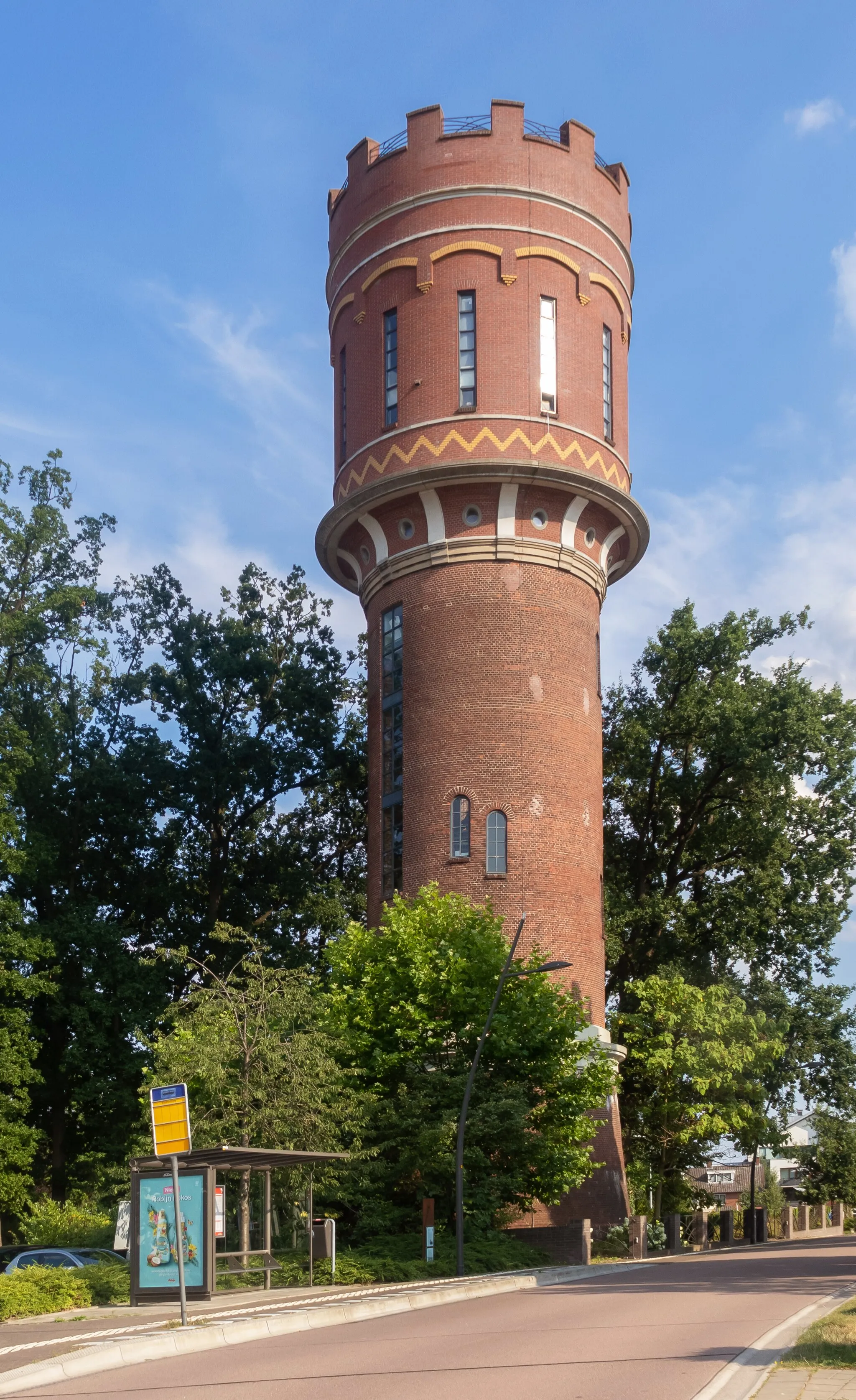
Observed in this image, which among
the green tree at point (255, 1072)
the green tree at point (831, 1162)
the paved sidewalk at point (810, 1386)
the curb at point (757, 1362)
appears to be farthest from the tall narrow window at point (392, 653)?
the green tree at point (831, 1162)

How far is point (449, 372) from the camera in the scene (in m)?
37.2

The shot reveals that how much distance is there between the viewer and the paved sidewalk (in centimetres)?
1019

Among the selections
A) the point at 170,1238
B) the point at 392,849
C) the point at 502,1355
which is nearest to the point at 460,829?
the point at 392,849

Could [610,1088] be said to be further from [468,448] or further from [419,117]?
[419,117]

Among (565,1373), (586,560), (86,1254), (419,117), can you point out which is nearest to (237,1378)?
(565,1373)

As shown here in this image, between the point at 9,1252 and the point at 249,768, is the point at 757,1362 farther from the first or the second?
the point at 249,768

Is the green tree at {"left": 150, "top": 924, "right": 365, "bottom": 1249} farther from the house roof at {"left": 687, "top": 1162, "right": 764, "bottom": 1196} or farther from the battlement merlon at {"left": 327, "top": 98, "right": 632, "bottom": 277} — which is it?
the house roof at {"left": 687, "top": 1162, "right": 764, "bottom": 1196}

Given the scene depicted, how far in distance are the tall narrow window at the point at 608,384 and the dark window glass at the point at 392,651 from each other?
705cm

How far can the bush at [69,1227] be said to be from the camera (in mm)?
30047

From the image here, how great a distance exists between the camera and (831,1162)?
64.4m

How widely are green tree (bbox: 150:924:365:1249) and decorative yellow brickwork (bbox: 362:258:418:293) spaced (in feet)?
60.6

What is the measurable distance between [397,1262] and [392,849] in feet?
42.8

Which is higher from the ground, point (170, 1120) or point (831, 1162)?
point (170, 1120)

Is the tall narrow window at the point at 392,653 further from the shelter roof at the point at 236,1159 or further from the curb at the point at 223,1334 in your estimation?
the curb at the point at 223,1334
